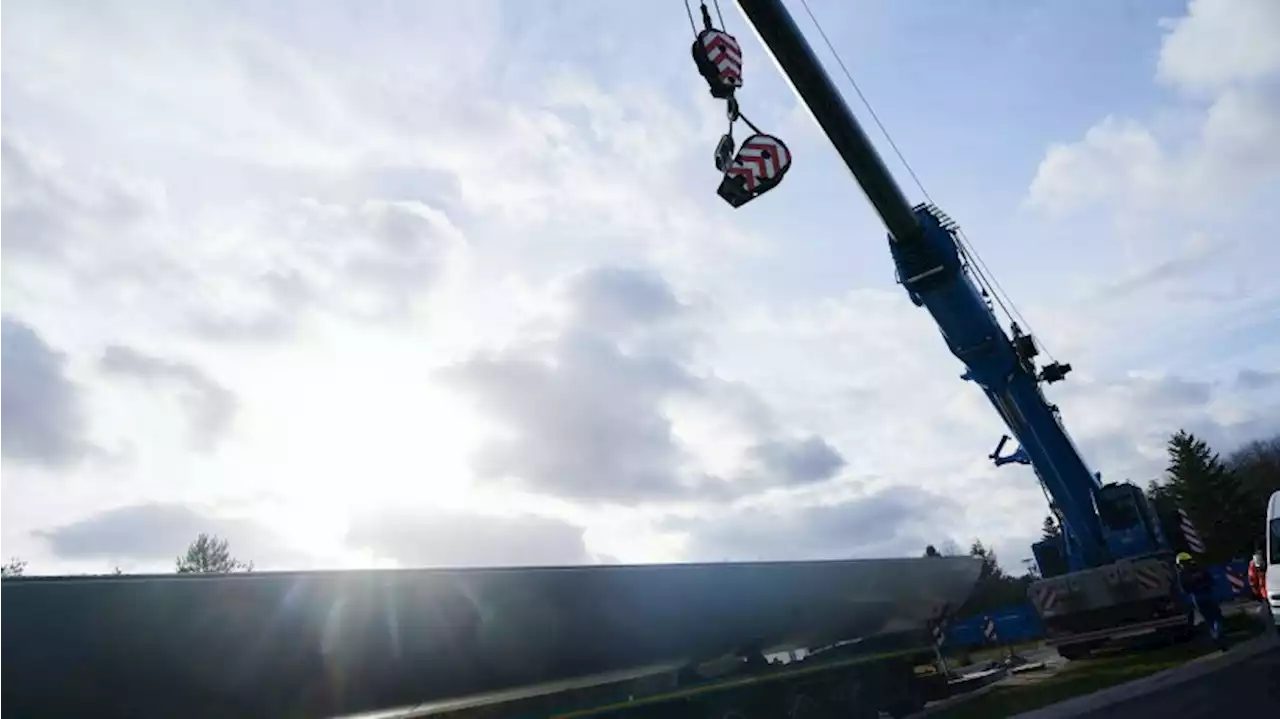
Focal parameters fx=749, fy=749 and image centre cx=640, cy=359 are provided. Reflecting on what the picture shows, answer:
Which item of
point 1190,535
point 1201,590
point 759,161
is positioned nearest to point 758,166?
point 759,161

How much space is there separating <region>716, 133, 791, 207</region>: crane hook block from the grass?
8.91 meters

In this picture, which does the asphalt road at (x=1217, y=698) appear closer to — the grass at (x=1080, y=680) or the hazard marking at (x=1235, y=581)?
the grass at (x=1080, y=680)

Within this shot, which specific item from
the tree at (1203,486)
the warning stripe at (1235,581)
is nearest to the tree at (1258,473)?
the tree at (1203,486)

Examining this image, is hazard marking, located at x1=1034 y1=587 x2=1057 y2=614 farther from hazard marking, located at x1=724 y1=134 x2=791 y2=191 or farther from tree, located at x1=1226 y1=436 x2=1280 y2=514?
tree, located at x1=1226 y1=436 x2=1280 y2=514

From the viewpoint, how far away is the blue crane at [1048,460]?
449 inches

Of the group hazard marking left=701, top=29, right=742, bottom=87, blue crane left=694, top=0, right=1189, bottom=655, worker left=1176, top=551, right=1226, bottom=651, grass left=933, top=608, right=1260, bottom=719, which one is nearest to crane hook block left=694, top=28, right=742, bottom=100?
hazard marking left=701, top=29, right=742, bottom=87

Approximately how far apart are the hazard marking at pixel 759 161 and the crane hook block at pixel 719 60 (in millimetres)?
628

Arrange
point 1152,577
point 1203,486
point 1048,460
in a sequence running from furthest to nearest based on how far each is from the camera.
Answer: point 1203,486
point 1048,460
point 1152,577

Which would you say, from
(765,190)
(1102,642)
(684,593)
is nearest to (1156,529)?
(1102,642)

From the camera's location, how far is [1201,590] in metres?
14.0

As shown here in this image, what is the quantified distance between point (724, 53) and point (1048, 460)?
1041 centimetres

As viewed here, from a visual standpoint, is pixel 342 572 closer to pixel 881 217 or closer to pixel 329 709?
pixel 329 709

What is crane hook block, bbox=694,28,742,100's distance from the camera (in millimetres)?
7172

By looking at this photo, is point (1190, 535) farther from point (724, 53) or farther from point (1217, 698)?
point (724, 53)
